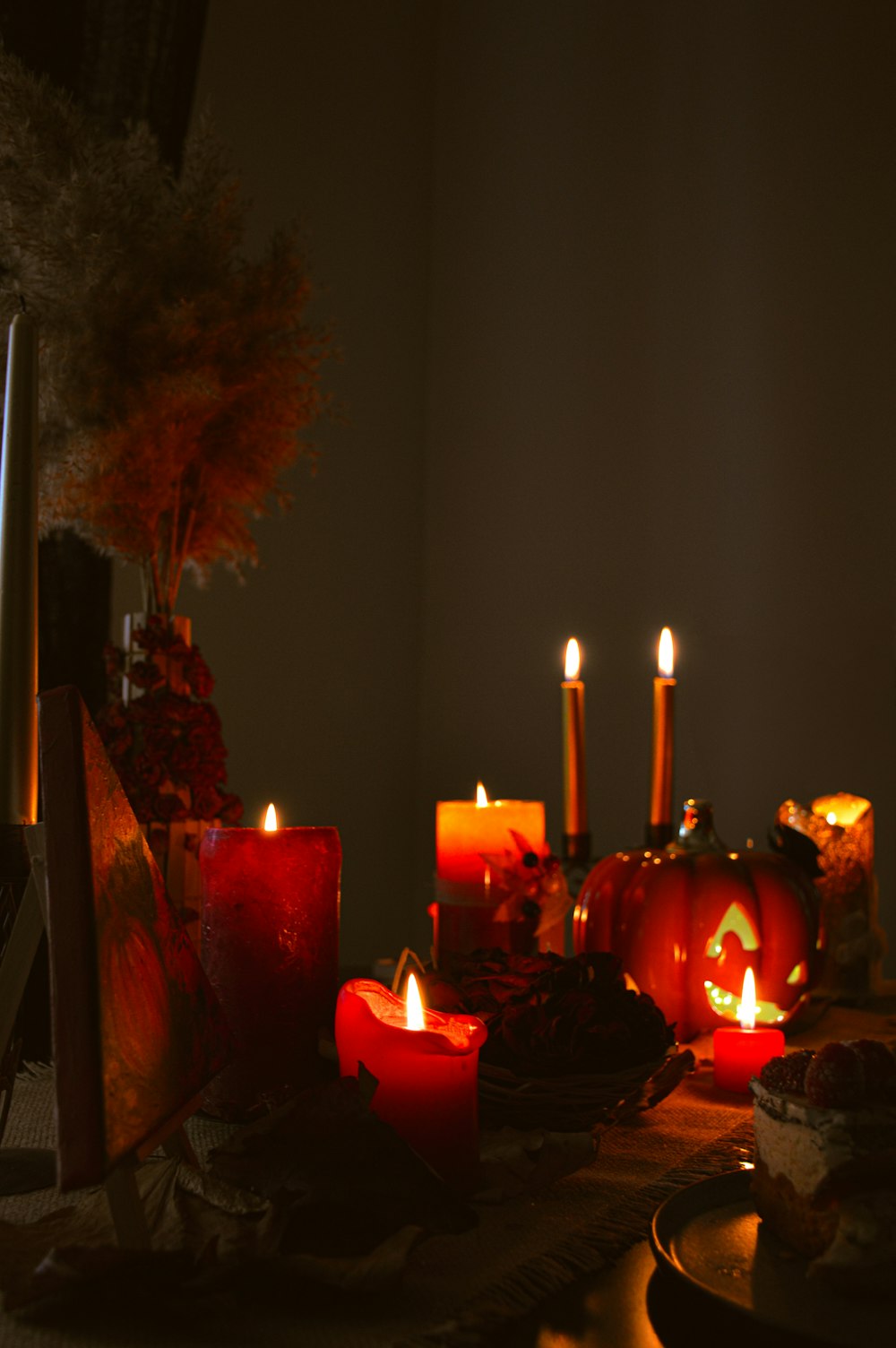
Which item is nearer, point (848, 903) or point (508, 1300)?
point (508, 1300)

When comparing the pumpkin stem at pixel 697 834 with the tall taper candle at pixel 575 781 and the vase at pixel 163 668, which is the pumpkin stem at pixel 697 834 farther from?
the vase at pixel 163 668

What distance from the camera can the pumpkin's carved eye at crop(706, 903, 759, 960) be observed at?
0.97 m

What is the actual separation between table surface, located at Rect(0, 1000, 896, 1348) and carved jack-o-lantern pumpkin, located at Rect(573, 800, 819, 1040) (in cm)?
31

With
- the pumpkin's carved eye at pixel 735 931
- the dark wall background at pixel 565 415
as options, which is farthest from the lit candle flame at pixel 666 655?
the dark wall background at pixel 565 415

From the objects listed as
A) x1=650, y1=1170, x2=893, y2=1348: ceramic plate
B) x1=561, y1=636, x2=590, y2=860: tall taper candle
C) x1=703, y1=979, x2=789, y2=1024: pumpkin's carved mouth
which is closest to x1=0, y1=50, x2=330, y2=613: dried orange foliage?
x1=561, y1=636, x2=590, y2=860: tall taper candle

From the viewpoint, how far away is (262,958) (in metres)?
0.71

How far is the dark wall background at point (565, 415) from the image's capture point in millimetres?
1804

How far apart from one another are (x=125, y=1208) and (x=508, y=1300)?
17 centimetres

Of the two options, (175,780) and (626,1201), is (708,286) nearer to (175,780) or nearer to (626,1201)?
(175,780)

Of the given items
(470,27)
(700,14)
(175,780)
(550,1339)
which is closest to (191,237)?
(175,780)

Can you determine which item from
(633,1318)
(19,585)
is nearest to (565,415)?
(19,585)

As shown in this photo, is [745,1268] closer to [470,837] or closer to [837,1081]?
[837,1081]

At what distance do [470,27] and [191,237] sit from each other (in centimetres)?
163

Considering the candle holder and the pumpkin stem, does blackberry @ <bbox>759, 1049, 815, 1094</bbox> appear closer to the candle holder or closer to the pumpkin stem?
the pumpkin stem
